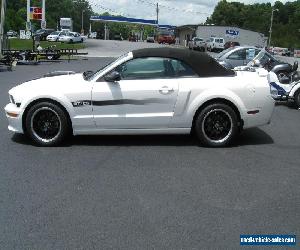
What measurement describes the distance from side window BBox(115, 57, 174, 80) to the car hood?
2.22ft

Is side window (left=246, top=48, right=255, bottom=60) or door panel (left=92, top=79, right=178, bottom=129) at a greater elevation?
side window (left=246, top=48, right=255, bottom=60)

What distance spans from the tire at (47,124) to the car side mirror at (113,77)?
2.87ft

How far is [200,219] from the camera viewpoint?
453 cm

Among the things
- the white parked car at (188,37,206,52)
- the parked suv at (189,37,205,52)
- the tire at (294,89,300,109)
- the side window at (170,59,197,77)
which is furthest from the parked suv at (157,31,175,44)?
the side window at (170,59,197,77)

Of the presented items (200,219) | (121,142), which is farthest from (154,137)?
(200,219)

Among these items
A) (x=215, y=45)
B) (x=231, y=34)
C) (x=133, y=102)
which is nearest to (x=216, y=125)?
(x=133, y=102)

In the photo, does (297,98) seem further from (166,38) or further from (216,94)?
(166,38)

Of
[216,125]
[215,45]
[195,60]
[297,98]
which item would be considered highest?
[215,45]

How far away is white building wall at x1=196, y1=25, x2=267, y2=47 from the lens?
83312 mm

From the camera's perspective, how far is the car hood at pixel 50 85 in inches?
283

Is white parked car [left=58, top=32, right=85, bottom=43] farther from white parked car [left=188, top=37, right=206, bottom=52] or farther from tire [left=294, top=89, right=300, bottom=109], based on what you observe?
tire [left=294, top=89, right=300, bottom=109]

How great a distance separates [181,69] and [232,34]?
259 ft

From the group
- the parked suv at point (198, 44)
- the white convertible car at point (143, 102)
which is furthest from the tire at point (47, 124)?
the parked suv at point (198, 44)

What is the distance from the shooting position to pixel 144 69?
7297mm
